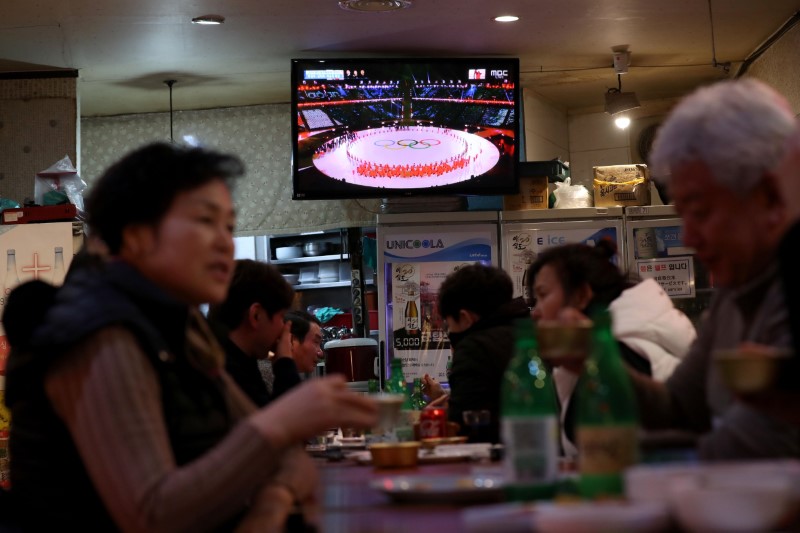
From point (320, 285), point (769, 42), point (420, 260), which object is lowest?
point (320, 285)

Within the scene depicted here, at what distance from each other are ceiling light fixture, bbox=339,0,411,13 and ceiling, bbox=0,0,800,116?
73mm

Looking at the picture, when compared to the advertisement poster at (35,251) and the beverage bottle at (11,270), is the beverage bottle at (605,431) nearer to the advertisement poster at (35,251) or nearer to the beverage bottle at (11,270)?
the advertisement poster at (35,251)

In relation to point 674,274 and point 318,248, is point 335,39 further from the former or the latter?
point 674,274

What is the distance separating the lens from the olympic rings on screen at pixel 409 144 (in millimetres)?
7164

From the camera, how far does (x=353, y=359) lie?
7.59 metres

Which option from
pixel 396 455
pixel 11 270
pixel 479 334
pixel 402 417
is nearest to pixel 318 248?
pixel 11 270

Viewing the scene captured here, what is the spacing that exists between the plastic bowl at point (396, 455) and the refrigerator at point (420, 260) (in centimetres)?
463

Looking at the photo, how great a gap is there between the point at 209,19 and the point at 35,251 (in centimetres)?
190

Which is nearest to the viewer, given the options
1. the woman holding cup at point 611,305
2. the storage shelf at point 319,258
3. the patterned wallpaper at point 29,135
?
the woman holding cup at point 611,305

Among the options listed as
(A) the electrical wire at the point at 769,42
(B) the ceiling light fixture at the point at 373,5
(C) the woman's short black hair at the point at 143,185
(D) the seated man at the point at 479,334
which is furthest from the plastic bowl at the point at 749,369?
(A) the electrical wire at the point at 769,42

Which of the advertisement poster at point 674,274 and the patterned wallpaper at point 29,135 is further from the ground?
the patterned wallpaper at point 29,135

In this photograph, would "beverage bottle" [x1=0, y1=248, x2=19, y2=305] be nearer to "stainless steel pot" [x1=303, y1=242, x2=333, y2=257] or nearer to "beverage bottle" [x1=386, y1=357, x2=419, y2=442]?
"stainless steel pot" [x1=303, y1=242, x2=333, y2=257]

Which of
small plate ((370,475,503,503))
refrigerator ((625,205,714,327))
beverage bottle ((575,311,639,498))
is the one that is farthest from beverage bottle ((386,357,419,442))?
refrigerator ((625,205,714,327))

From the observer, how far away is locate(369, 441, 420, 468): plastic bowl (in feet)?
8.63
